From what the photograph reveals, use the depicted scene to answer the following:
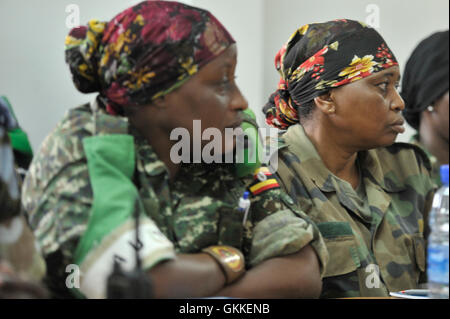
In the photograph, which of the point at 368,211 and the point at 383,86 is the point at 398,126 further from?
the point at 368,211

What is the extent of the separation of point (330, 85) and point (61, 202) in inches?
41.7

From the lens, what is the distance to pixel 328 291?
6.19 feet

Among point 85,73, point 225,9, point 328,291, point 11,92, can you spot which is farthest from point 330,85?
point 11,92

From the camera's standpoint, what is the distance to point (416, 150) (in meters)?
2.21

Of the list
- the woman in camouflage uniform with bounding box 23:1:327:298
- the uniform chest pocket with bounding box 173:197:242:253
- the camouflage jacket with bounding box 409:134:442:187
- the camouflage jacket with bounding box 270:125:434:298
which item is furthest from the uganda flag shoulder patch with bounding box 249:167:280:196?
the camouflage jacket with bounding box 409:134:442:187

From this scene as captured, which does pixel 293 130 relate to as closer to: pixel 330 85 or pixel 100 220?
pixel 330 85

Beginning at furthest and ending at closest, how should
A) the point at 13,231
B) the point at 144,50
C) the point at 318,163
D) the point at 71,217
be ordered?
the point at 318,163 < the point at 144,50 < the point at 71,217 < the point at 13,231

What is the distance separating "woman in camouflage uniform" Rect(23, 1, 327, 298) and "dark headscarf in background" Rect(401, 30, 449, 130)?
60 cm

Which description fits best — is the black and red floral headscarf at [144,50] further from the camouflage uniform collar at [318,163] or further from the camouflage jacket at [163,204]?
the camouflage uniform collar at [318,163]

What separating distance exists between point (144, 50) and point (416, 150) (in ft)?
4.01

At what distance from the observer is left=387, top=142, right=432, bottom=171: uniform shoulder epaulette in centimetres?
219

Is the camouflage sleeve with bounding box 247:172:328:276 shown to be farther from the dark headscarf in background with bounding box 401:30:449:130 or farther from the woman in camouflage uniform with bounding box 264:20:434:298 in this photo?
the dark headscarf in background with bounding box 401:30:449:130

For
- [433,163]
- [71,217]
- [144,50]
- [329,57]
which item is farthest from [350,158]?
[71,217]
